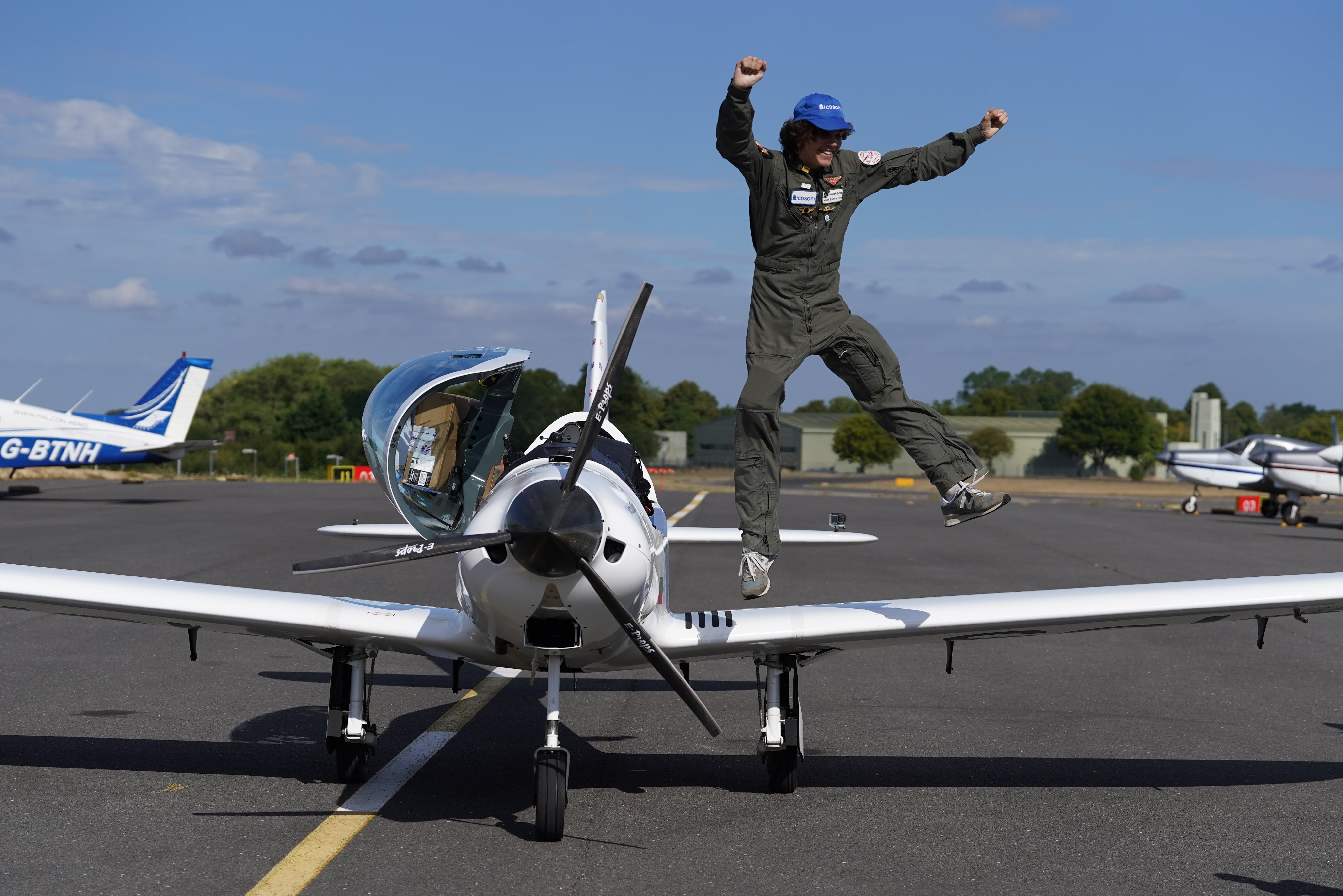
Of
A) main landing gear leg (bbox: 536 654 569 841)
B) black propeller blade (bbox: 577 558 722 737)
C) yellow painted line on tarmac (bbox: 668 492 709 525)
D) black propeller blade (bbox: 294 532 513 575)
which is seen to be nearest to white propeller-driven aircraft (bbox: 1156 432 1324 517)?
yellow painted line on tarmac (bbox: 668 492 709 525)

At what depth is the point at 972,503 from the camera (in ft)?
17.2

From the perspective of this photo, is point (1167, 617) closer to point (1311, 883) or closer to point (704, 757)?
point (1311, 883)

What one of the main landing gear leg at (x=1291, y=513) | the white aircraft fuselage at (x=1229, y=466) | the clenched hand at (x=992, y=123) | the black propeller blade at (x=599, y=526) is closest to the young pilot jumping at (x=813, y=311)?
the clenched hand at (x=992, y=123)

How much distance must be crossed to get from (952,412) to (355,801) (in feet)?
516

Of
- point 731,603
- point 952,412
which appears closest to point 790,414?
point 952,412

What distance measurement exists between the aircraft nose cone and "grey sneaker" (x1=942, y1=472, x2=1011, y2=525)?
156 cm

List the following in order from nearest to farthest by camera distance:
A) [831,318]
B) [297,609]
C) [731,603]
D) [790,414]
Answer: [831,318], [297,609], [731,603], [790,414]

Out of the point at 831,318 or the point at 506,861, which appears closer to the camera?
the point at 506,861

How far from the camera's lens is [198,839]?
4625 mm

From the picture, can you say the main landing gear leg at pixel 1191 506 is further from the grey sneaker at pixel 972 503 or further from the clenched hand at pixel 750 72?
the clenched hand at pixel 750 72

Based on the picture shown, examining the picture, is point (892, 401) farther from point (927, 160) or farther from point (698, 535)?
point (698, 535)

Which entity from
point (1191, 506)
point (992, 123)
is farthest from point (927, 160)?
point (1191, 506)

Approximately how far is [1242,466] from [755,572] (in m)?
36.6

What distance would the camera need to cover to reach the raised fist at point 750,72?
4.60 m
